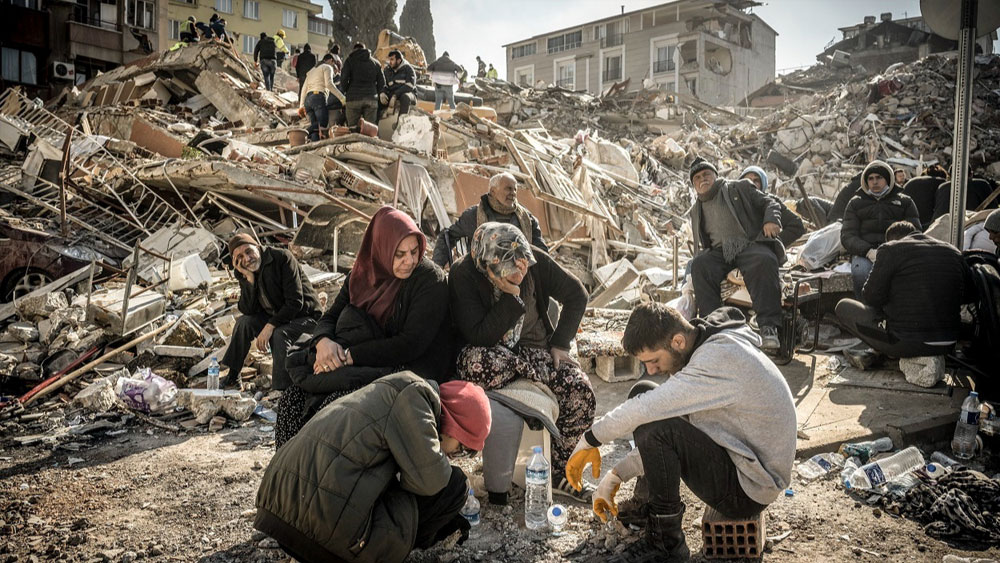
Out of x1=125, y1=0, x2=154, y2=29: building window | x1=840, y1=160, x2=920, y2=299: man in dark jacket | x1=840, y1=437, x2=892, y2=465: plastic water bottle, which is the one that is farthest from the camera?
x1=125, y1=0, x2=154, y2=29: building window

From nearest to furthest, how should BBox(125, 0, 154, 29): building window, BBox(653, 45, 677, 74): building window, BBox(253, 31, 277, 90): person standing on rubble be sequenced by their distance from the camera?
BBox(253, 31, 277, 90): person standing on rubble
BBox(125, 0, 154, 29): building window
BBox(653, 45, 677, 74): building window

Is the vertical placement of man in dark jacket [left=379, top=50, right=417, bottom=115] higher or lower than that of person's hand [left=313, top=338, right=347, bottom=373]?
higher

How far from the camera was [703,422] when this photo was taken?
2.65 m

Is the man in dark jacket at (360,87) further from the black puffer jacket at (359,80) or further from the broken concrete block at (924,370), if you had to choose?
the broken concrete block at (924,370)

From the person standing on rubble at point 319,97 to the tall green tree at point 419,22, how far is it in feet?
109

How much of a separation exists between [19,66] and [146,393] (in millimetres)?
26423

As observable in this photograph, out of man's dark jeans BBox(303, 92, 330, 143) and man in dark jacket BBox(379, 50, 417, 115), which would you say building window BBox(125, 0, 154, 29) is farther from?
man in dark jacket BBox(379, 50, 417, 115)

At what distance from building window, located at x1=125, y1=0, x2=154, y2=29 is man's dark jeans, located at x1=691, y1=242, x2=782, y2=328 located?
2975cm

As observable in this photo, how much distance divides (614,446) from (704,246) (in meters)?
2.37

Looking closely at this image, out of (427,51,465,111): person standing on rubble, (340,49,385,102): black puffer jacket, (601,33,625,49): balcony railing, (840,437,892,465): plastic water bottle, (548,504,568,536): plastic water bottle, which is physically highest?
(601,33,625,49): balcony railing

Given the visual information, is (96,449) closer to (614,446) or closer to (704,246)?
(614,446)

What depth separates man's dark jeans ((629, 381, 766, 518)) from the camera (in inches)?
103

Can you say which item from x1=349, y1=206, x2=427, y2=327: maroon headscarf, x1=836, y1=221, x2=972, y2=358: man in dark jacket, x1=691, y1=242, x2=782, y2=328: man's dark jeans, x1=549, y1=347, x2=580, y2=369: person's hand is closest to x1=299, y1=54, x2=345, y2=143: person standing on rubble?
x1=691, y1=242, x2=782, y2=328: man's dark jeans

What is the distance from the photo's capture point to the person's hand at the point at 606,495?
9.48 ft
